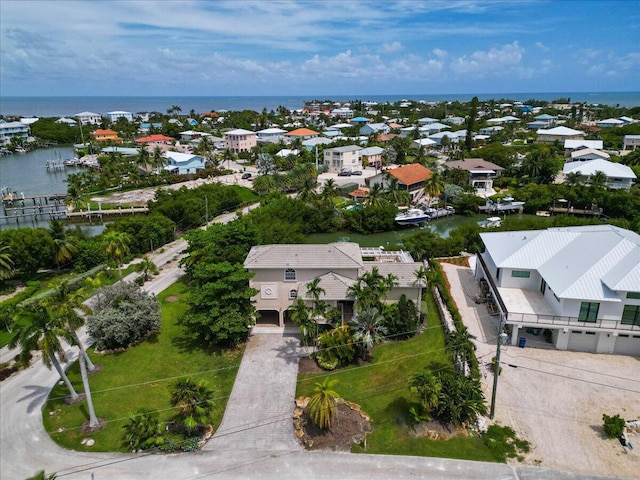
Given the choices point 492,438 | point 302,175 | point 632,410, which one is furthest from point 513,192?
point 492,438

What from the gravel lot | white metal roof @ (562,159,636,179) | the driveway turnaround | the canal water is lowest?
the canal water

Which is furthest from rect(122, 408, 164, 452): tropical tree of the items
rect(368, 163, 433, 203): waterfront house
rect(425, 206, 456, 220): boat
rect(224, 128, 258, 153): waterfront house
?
rect(224, 128, 258, 153): waterfront house

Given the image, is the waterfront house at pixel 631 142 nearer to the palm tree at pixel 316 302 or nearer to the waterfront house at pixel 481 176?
the waterfront house at pixel 481 176

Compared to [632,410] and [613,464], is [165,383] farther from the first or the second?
[632,410]

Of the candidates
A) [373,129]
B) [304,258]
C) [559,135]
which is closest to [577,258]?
[304,258]

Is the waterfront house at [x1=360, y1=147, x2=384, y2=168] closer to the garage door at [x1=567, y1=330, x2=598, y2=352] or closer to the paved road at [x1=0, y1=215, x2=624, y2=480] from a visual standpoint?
the garage door at [x1=567, y1=330, x2=598, y2=352]

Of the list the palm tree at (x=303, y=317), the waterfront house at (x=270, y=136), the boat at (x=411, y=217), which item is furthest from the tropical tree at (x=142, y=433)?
the waterfront house at (x=270, y=136)
